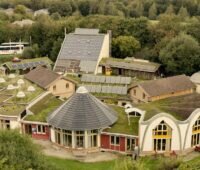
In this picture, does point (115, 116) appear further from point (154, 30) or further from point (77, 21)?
point (77, 21)

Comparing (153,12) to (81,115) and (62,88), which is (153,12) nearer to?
(62,88)

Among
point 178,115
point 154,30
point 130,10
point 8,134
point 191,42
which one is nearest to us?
point 8,134

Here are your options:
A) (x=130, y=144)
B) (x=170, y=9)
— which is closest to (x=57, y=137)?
(x=130, y=144)

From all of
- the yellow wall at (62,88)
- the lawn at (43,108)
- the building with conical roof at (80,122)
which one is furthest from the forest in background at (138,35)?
the building with conical roof at (80,122)

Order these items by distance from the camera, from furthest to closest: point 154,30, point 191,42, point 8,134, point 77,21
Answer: point 77,21 → point 154,30 → point 191,42 → point 8,134

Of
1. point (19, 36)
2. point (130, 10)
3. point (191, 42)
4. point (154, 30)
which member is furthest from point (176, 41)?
point (130, 10)

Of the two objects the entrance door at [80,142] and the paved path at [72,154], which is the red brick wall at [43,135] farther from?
→ the entrance door at [80,142]

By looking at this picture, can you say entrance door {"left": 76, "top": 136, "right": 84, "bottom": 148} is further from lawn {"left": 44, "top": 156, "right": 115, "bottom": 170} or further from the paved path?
lawn {"left": 44, "top": 156, "right": 115, "bottom": 170}
